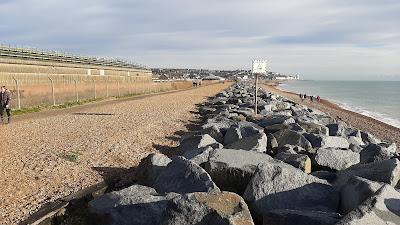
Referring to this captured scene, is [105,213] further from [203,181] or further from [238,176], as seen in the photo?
[238,176]

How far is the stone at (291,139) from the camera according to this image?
9594 millimetres

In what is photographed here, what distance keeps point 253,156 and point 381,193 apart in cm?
292

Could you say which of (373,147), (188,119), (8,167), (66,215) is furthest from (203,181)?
(188,119)

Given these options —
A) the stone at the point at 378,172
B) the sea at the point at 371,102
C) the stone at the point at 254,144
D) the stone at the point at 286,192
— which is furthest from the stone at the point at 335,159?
the sea at the point at 371,102

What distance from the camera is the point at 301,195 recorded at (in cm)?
556

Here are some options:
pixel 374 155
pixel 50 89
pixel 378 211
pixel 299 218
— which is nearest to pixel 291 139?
pixel 374 155

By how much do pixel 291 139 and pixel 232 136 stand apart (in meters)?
1.51

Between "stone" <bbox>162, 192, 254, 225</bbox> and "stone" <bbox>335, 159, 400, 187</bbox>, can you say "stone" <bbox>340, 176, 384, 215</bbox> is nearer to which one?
"stone" <bbox>335, 159, 400, 187</bbox>

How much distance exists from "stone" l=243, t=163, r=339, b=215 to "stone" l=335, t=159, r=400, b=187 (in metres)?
0.40

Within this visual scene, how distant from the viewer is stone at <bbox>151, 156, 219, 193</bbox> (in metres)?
5.86

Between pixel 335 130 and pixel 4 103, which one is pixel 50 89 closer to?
pixel 4 103

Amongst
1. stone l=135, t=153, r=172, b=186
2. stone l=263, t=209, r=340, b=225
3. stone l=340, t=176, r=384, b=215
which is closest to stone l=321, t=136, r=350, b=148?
stone l=135, t=153, r=172, b=186

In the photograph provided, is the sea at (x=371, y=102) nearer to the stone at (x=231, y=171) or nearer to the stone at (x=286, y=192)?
the stone at (x=231, y=171)

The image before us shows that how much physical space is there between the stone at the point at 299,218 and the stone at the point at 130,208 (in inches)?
47.8
